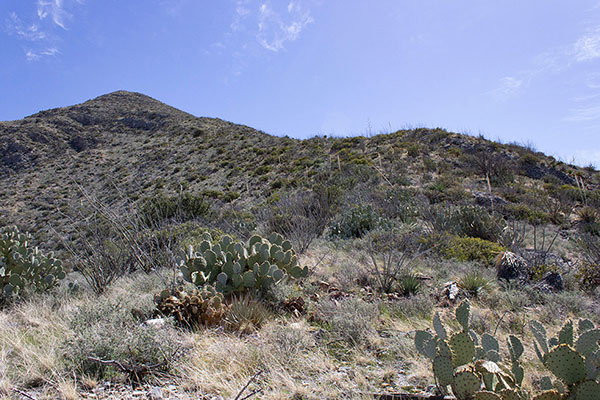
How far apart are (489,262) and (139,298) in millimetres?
5066

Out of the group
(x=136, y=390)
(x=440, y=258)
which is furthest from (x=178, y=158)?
(x=136, y=390)

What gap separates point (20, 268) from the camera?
14.1ft

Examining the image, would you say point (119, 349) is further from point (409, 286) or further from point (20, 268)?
point (20, 268)

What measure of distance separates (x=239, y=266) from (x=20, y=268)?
123 inches

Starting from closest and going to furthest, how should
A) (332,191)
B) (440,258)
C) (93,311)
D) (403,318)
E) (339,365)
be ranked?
1. (339,365)
2. (93,311)
3. (403,318)
4. (440,258)
5. (332,191)

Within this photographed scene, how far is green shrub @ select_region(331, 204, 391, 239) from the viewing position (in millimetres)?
7855

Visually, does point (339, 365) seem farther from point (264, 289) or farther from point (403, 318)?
point (264, 289)

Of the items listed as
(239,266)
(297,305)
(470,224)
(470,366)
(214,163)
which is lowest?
(297,305)

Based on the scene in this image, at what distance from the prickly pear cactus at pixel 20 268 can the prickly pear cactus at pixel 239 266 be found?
6.93 ft

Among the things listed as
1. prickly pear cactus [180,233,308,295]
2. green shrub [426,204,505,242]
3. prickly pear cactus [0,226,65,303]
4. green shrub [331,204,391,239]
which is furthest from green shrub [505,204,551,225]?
prickly pear cactus [0,226,65,303]

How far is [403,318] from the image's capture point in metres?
3.18

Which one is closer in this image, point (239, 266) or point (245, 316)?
point (245, 316)

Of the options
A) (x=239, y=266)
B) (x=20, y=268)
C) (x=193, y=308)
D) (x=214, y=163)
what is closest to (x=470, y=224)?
(x=239, y=266)

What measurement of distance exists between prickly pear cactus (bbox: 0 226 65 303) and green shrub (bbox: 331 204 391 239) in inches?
218
